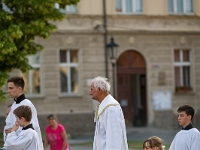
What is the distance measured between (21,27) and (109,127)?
36.8ft

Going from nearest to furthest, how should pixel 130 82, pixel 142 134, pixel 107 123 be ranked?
pixel 107 123, pixel 142 134, pixel 130 82

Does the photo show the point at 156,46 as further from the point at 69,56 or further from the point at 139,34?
the point at 69,56

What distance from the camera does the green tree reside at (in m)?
18.3

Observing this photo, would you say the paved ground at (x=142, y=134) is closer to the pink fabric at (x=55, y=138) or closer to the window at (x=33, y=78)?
the window at (x=33, y=78)

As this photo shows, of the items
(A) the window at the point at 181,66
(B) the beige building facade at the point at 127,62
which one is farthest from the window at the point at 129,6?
(A) the window at the point at 181,66

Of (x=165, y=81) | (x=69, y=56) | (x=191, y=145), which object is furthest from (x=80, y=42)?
(x=191, y=145)

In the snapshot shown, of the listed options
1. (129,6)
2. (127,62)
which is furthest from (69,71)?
(129,6)

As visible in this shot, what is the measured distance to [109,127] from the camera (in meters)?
8.59

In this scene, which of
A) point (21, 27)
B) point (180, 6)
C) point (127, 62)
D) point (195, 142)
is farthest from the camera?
point (180, 6)

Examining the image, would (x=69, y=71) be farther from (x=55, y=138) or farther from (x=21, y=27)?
(x=55, y=138)

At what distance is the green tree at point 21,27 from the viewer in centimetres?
1827

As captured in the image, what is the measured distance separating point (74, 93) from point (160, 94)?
4.56m

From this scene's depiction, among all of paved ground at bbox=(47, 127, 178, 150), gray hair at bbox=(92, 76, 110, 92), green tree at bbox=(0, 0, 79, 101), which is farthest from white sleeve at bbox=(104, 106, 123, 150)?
paved ground at bbox=(47, 127, 178, 150)

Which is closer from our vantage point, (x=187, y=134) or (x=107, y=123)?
(x=107, y=123)
